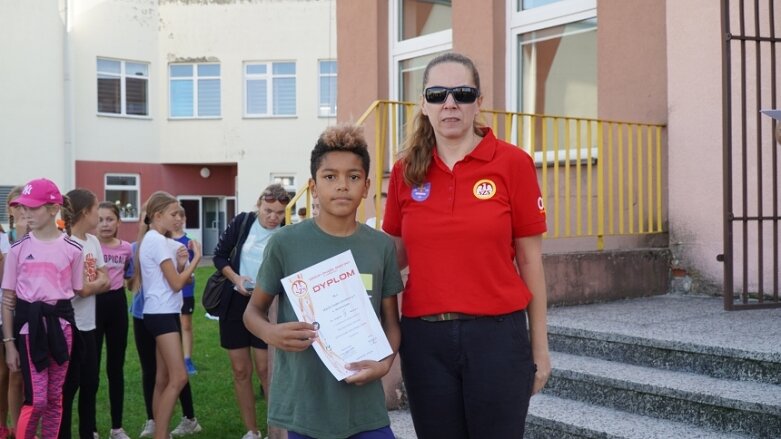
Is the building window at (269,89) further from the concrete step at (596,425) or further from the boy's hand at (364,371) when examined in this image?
the boy's hand at (364,371)

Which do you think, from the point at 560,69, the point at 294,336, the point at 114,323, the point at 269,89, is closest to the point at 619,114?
the point at 560,69

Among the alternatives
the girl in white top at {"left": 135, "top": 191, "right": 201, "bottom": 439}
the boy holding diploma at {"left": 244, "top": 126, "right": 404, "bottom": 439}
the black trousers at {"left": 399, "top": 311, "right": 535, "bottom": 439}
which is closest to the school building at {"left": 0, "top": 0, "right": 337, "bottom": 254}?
the girl in white top at {"left": 135, "top": 191, "right": 201, "bottom": 439}

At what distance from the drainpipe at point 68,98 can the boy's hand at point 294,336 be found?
76.8 ft

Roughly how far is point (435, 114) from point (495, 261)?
551mm

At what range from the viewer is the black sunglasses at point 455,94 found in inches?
111

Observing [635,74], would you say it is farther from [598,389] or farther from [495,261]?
[495,261]

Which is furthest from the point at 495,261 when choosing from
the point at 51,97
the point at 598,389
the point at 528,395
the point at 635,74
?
the point at 51,97

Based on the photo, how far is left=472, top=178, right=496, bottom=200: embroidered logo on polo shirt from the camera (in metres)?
2.79

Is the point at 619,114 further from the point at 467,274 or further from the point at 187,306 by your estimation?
the point at 467,274

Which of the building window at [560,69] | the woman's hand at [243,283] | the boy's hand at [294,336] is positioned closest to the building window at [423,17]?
the building window at [560,69]

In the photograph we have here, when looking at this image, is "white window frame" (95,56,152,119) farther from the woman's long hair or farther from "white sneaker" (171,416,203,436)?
the woman's long hair

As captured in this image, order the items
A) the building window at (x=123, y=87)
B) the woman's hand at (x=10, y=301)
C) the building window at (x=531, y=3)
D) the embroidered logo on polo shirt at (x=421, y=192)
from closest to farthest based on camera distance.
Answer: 1. the embroidered logo on polo shirt at (x=421, y=192)
2. the woman's hand at (x=10, y=301)
3. the building window at (x=531, y=3)
4. the building window at (x=123, y=87)

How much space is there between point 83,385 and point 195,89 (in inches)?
853

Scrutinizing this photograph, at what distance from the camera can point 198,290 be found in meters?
17.0
